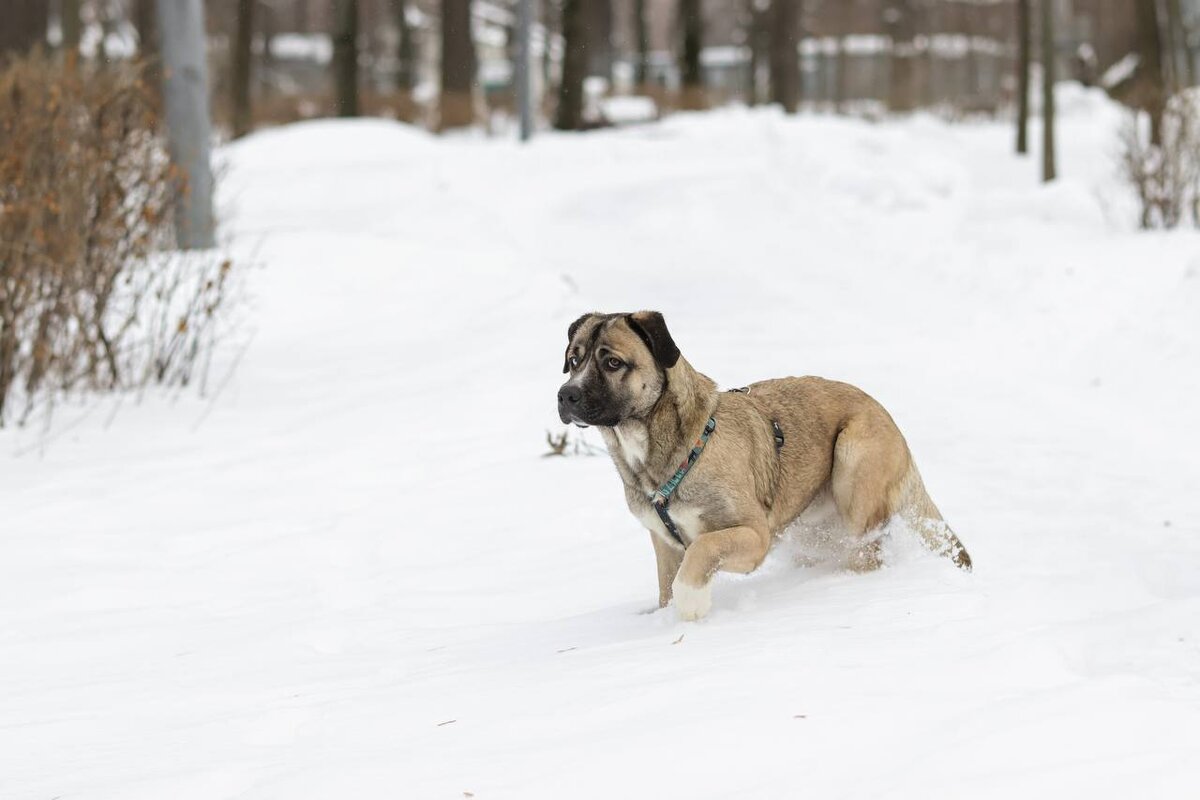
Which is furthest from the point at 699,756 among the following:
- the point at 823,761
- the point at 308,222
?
the point at 308,222

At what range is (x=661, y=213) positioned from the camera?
20281 mm

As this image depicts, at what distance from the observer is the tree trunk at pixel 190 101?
1298cm

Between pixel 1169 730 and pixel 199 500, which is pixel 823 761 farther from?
pixel 199 500

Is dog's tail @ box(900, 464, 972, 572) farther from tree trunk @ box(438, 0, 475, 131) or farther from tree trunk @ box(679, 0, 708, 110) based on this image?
tree trunk @ box(679, 0, 708, 110)

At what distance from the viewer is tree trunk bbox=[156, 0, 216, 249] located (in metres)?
13.0

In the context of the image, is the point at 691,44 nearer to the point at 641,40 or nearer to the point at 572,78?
the point at 641,40

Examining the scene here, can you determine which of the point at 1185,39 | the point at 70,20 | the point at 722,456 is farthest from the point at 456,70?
the point at 722,456

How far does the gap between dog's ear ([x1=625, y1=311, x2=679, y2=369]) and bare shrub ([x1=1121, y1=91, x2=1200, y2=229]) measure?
37.9 feet

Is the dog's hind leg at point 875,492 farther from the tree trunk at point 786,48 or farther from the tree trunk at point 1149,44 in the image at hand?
the tree trunk at point 786,48

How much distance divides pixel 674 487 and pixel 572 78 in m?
26.8

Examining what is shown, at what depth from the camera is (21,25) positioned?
25875 millimetres

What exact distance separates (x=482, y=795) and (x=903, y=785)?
3.25 ft

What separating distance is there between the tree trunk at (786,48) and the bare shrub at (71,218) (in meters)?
32.1

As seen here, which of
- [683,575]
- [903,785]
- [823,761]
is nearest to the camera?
[903,785]
